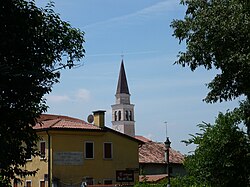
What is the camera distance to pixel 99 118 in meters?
48.3

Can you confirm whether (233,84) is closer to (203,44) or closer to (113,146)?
(203,44)

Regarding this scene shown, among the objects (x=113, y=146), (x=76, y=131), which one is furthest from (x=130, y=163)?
(x=76, y=131)

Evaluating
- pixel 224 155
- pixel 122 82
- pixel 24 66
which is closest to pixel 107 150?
pixel 224 155

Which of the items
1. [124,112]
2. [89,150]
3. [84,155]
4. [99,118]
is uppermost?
[124,112]

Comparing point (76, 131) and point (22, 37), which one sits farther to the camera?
point (76, 131)

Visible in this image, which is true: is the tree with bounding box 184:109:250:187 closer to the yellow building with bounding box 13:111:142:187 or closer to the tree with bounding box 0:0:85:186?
the tree with bounding box 0:0:85:186

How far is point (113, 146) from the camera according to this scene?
49.0 m

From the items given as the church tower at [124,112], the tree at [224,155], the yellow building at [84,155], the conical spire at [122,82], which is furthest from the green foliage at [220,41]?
the church tower at [124,112]

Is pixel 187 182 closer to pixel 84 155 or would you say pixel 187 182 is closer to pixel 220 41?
pixel 220 41

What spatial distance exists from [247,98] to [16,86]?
1074cm

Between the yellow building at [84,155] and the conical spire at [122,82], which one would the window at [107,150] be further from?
the conical spire at [122,82]

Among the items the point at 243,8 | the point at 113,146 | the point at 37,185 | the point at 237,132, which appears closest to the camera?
the point at 243,8

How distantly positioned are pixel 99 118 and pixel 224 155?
81.4 ft

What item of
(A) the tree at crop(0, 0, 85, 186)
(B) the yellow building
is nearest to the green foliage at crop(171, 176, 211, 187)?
(B) the yellow building
